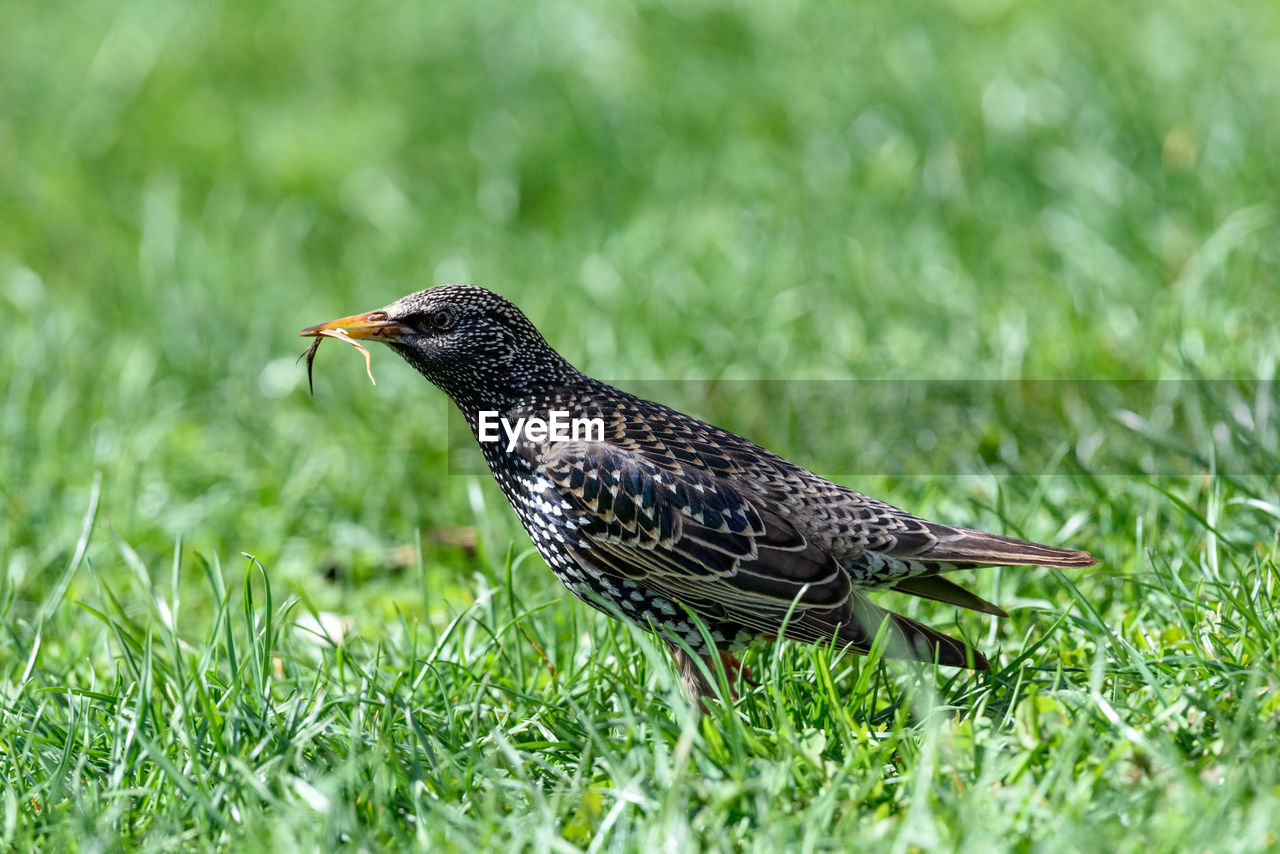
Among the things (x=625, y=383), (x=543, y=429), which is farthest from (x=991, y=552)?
(x=625, y=383)

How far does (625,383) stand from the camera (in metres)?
6.31

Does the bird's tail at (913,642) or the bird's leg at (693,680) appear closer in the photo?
the bird's tail at (913,642)

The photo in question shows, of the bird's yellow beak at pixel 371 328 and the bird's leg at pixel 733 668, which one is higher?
the bird's yellow beak at pixel 371 328

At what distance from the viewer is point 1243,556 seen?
13.7 ft

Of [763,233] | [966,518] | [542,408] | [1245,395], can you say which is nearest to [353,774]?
[542,408]

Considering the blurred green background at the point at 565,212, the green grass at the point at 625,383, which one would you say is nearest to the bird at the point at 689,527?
the green grass at the point at 625,383

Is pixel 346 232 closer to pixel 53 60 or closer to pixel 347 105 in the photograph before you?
pixel 347 105

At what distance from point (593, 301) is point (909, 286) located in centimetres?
163

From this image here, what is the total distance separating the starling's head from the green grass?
0.68 m

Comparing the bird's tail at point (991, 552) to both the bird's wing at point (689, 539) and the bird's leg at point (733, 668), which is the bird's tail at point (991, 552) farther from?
the bird's leg at point (733, 668)

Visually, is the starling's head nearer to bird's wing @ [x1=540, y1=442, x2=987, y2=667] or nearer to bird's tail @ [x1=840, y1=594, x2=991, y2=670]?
bird's wing @ [x1=540, y1=442, x2=987, y2=667]

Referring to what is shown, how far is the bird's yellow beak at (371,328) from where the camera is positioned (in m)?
3.82
